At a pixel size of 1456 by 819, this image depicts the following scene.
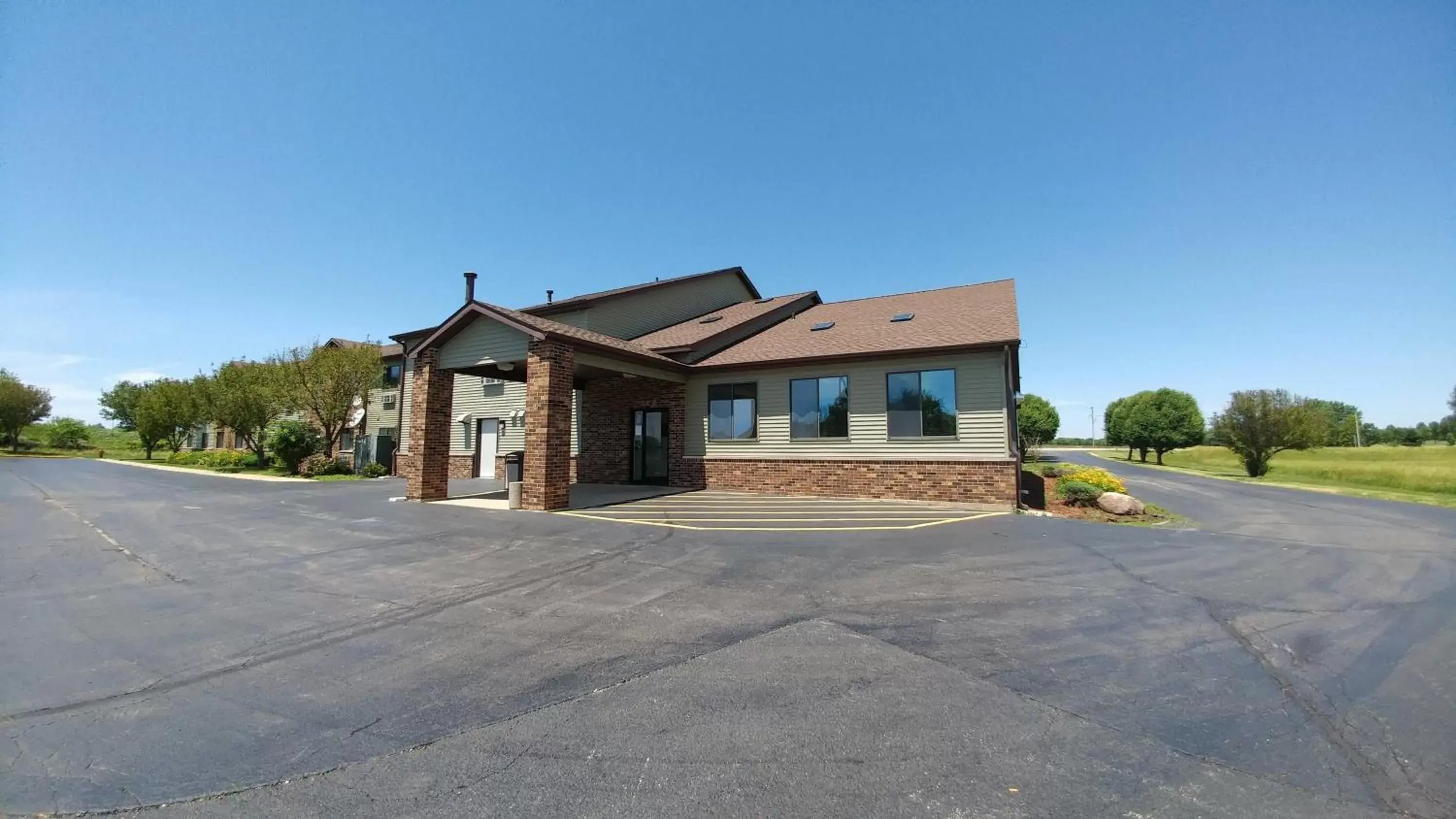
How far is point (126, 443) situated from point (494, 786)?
286 feet

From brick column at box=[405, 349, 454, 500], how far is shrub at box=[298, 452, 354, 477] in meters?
11.7

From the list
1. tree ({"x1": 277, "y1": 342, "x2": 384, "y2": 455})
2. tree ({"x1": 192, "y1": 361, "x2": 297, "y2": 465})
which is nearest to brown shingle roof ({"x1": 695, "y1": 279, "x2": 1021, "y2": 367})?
tree ({"x1": 277, "y1": 342, "x2": 384, "y2": 455})

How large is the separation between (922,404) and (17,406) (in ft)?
231

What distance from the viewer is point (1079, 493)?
13141 mm

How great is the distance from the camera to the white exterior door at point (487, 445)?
21.4 m

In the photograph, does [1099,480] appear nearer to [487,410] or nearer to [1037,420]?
[487,410]

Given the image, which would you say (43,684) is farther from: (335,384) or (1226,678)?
(335,384)

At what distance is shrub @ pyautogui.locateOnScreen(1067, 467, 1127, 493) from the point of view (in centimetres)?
1353

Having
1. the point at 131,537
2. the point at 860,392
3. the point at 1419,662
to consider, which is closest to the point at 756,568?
the point at 1419,662

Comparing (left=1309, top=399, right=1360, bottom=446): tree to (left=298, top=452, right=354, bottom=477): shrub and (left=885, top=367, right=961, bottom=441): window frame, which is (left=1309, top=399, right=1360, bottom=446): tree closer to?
(left=885, top=367, right=961, bottom=441): window frame

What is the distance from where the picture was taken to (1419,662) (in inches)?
166

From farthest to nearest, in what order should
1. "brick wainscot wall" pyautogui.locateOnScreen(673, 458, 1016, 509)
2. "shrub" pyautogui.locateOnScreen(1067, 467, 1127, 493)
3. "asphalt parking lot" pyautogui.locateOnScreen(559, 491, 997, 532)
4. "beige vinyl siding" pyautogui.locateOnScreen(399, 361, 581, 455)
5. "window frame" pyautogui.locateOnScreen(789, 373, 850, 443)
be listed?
"beige vinyl siding" pyautogui.locateOnScreen(399, 361, 581, 455) → "window frame" pyautogui.locateOnScreen(789, 373, 850, 443) → "shrub" pyautogui.locateOnScreen(1067, 467, 1127, 493) → "brick wainscot wall" pyautogui.locateOnScreen(673, 458, 1016, 509) → "asphalt parking lot" pyautogui.locateOnScreen(559, 491, 997, 532)

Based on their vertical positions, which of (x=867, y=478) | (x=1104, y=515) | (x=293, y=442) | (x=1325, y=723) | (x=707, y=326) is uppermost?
(x=707, y=326)

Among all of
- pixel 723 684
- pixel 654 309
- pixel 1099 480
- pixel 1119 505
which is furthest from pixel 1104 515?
pixel 654 309
